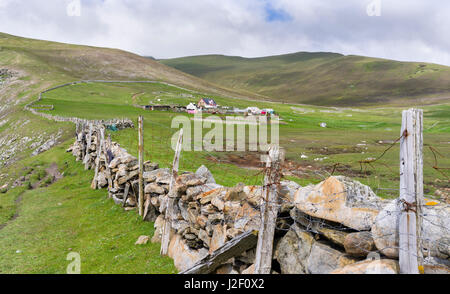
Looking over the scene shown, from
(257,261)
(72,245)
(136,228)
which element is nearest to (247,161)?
(136,228)

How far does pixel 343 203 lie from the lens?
5770 mm

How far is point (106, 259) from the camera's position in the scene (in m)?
11.6

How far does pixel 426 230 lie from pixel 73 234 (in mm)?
15395

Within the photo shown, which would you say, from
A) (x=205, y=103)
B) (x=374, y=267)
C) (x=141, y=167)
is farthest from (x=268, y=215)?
(x=205, y=103)

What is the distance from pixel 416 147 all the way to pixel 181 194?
28.1 ft

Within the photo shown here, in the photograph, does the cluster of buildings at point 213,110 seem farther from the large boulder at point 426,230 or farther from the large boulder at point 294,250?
the large boulder at point 426,230

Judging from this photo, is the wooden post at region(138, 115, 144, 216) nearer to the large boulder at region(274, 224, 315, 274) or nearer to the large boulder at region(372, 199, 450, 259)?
the large boulder at region(274, 224, 315, 274)

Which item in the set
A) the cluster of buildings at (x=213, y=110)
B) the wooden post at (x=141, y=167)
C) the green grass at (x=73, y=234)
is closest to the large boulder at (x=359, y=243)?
the green grass at (x=73, y=234)

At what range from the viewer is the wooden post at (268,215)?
639 cm

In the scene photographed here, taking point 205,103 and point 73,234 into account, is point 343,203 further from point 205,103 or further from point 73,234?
point 205,103

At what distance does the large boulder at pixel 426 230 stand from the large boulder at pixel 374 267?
26 centimetres

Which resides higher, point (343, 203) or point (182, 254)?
point (343, 203)

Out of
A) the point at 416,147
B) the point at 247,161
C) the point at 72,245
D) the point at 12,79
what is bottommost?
the point at 72,245
